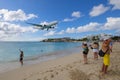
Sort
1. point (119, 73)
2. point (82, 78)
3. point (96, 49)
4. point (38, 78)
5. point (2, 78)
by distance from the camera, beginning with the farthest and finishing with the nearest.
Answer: point (96, 49) → point (2, 78) → point (38, 78) → point (119, 73) → point (82, 78)

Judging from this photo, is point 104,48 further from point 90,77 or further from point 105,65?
point 90,77

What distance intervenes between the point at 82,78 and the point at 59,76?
4.79 feet

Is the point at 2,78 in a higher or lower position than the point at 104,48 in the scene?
lower

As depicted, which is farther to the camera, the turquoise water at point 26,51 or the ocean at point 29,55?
the turquoise water at point 26,51

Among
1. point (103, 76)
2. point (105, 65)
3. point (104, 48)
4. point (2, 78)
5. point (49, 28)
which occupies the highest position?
point (49, 28)

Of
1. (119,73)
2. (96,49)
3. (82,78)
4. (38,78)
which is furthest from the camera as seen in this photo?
(96,49)

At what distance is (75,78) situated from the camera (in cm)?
813

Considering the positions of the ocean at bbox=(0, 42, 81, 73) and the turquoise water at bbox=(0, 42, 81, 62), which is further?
the turquoise water at bbox=(0, 42, 81, 62)

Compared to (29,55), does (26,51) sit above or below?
below

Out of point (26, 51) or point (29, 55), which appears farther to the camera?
point (26, 51)

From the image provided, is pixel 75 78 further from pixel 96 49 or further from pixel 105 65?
pixel 96 49

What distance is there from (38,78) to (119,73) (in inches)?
168

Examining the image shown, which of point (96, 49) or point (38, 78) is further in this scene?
point (96, 49)

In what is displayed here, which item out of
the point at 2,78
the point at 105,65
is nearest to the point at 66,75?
the point at 105,65
